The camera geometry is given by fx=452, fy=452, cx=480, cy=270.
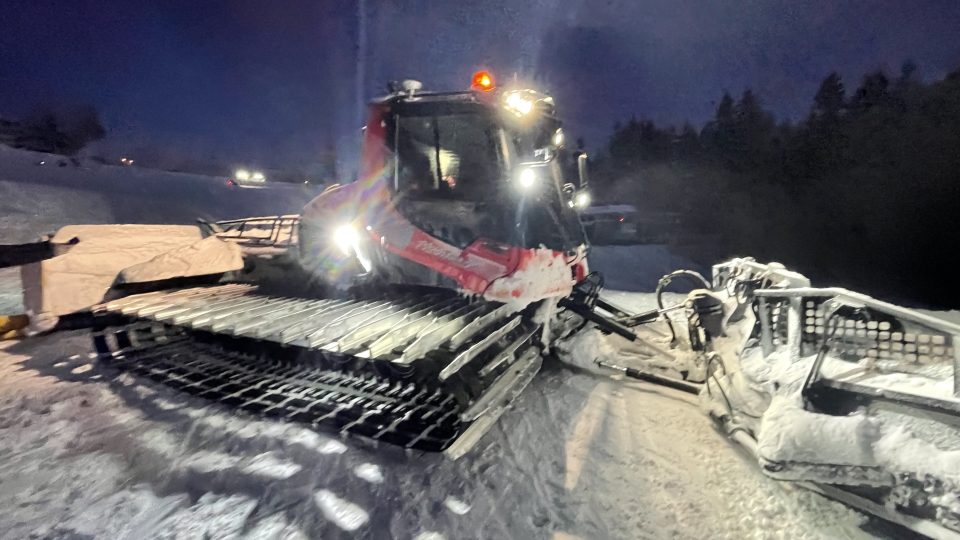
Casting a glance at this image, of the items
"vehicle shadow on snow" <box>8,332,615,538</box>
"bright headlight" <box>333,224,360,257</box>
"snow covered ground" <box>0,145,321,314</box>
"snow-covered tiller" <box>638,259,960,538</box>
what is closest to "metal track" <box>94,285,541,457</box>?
"vehicle shadow on snow" <box>8,332,615,538</box>

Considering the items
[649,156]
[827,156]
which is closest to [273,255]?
[827,156]

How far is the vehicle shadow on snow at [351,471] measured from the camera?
2.53 meters

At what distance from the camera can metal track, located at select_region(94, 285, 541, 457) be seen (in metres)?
3.02

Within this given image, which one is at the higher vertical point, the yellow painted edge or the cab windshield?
the cab windshield

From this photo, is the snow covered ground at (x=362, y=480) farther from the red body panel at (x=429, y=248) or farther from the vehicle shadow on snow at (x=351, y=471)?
the red body panel at (x=429, y=248)

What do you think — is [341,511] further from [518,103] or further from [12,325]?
[12,325]

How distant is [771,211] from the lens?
2723 cm

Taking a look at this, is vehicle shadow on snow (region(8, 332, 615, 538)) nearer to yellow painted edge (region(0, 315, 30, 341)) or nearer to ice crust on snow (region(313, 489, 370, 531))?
ice crust on snow (region(313, 489, 370, 531))

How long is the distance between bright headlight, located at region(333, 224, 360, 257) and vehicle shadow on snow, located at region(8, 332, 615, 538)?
5.76 feet

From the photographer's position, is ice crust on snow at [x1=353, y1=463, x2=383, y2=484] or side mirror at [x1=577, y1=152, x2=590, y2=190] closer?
ice crust on snow at [x1=353, y1=463, x2=383, y2=484]

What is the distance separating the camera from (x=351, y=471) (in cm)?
293

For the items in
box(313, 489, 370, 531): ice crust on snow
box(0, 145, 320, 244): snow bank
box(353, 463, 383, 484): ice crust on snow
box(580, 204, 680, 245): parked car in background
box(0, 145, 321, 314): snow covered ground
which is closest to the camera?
box(313, 489, 370, 531): ice crust on snow

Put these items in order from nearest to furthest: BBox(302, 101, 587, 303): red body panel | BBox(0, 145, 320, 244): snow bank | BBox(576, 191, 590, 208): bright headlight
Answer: BBox(302, 101, 587, 303): red body panel < BBox(576, 191, 590, 208): bright headlight < BBox(0, 145, 320, 244): snow bank

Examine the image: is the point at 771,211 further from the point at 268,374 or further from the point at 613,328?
the point at 268,374
